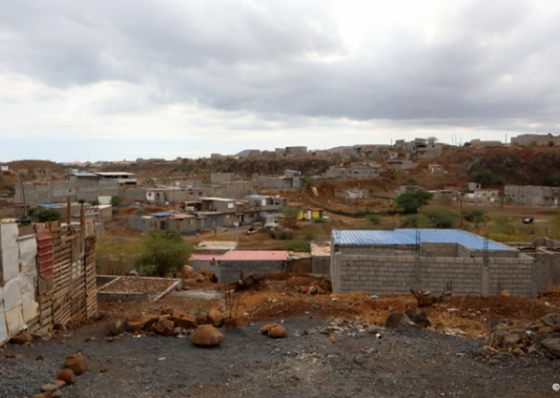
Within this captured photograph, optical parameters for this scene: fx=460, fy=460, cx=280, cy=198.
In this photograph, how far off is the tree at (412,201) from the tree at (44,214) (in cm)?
3114

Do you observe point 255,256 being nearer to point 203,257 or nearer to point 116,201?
point 203,257

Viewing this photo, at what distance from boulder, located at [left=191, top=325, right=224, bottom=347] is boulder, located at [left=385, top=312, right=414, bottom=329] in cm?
302

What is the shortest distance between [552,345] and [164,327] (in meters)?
6.02

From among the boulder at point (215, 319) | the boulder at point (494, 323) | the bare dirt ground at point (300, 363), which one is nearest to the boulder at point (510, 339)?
the bare dirt ground at point (300, 363)

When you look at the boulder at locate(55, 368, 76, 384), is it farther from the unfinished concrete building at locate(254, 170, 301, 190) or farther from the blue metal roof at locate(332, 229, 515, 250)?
the unfinished concrete building at locate(254, 170, 301, 190)

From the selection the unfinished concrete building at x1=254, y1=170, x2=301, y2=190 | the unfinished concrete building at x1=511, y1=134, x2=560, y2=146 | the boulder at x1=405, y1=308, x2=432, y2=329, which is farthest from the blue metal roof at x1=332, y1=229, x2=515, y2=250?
the unfinished concrete building at x1=511, y1=134, x2=560, y2=146

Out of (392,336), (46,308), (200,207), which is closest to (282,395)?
(392,336)

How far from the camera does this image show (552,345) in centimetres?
670

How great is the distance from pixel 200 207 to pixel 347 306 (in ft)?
111

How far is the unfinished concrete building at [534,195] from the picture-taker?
50.1 meters

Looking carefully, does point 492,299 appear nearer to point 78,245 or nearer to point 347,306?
point 347,306

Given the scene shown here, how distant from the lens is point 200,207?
42531 millimetres

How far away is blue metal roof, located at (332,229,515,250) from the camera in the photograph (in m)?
13.4

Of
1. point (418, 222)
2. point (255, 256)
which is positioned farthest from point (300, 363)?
point (418, 222)
